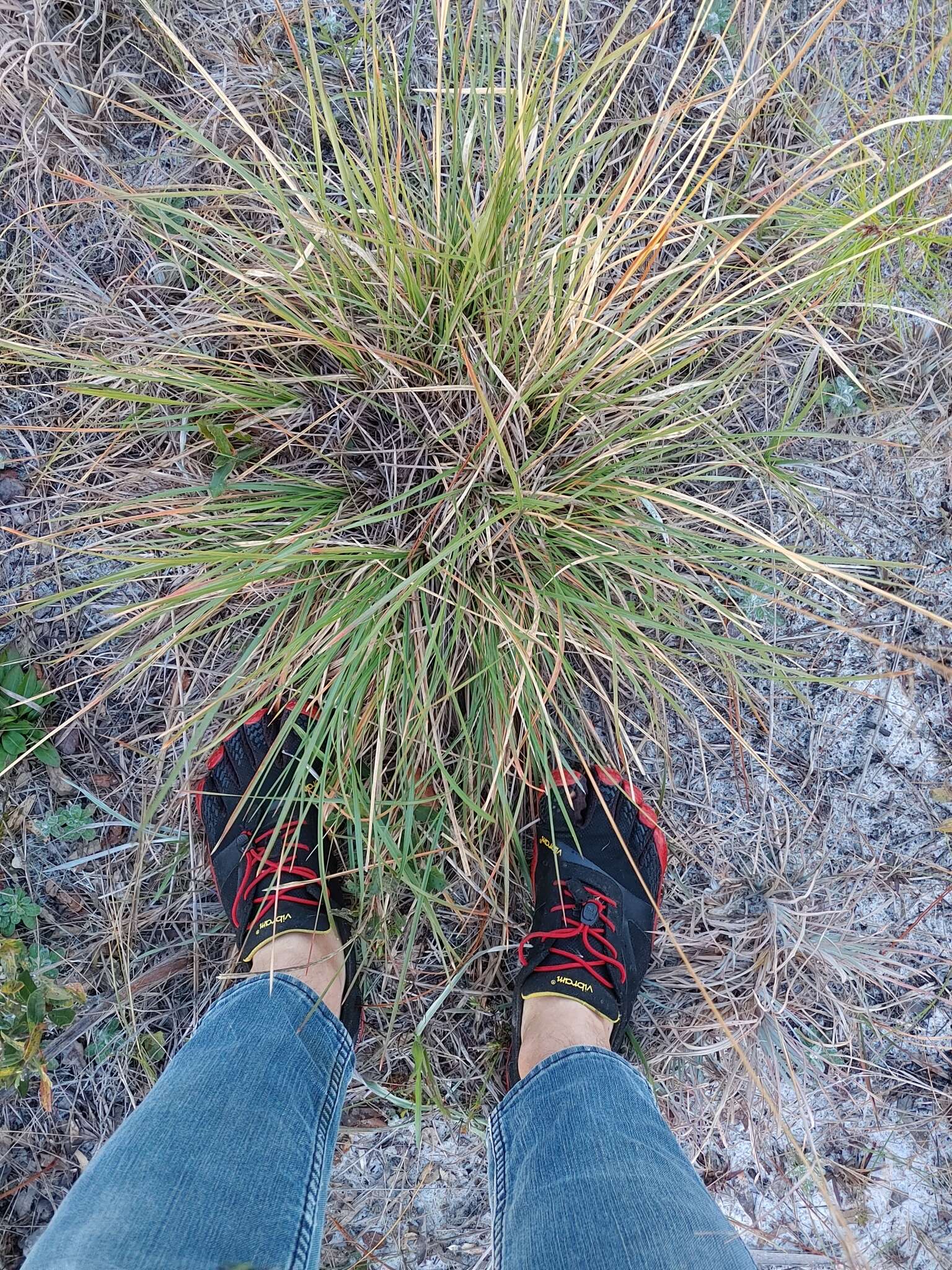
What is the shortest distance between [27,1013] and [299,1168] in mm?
491

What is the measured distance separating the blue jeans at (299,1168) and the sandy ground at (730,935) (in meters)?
0.20

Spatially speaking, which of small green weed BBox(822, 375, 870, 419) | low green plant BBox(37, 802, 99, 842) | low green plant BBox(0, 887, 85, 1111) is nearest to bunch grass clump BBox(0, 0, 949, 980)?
small green weed BBox(822, 375, 870, 419)

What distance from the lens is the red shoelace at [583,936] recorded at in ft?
4.30

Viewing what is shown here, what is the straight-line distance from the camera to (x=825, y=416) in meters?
1.41

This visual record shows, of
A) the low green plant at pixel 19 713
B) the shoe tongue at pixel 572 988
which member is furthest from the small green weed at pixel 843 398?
the low green plant at pixel 19 713

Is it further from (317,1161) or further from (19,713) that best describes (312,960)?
(19,713)

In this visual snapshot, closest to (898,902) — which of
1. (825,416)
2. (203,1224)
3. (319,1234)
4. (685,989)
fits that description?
(685,989)

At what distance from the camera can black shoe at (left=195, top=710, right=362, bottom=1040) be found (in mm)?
1298

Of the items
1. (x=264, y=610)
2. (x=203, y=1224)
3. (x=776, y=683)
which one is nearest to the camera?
(x=203, y=1224)

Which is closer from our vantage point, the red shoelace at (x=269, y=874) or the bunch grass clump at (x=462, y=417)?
the bunch grass clump at (x=462, y=417)

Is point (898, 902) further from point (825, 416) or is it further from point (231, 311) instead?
point (231, 311)

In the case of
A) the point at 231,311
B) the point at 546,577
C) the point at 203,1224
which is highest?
the point at 231,311

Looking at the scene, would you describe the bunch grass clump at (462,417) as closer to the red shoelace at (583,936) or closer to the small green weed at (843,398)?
the small green weed at (843,398)

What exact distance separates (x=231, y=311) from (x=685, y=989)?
1340mm
